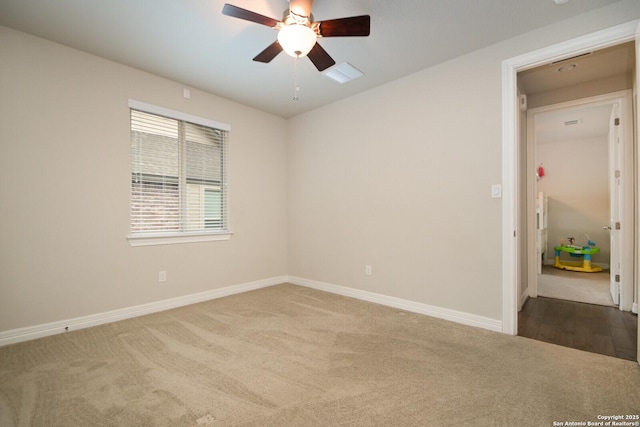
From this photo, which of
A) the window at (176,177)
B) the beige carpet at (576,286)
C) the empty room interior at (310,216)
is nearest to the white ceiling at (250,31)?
the empty room interior at (310,216)

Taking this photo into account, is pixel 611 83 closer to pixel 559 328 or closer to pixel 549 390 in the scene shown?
pixel 559 328

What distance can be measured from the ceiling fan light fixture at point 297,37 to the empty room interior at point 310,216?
18 mm

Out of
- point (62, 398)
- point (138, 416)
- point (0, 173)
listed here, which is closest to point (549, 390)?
point (138, 416)

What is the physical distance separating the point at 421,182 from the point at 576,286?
11.2 feet

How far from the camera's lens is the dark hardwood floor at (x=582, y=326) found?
2.34m

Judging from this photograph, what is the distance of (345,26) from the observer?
6.35ft

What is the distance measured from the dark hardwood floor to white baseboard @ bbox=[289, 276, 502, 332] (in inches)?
11.7

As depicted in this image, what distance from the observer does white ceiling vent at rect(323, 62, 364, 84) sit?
121 inches

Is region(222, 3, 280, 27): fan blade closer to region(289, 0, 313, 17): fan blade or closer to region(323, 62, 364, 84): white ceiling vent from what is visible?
region(289, 0, 313, 17): fan blade

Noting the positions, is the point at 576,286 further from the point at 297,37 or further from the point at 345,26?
the point at 297,37

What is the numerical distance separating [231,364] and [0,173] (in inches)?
101

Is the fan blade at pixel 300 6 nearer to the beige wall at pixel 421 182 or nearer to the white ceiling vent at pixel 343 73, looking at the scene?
the white ceiling vent at pixel 343 73

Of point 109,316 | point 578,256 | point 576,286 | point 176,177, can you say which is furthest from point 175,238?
point 578,256

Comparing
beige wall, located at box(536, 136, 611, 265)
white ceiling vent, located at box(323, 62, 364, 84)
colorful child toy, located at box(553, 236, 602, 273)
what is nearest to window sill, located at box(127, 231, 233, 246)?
white ceiling vent, located at box(323, 62, 364, 84)
